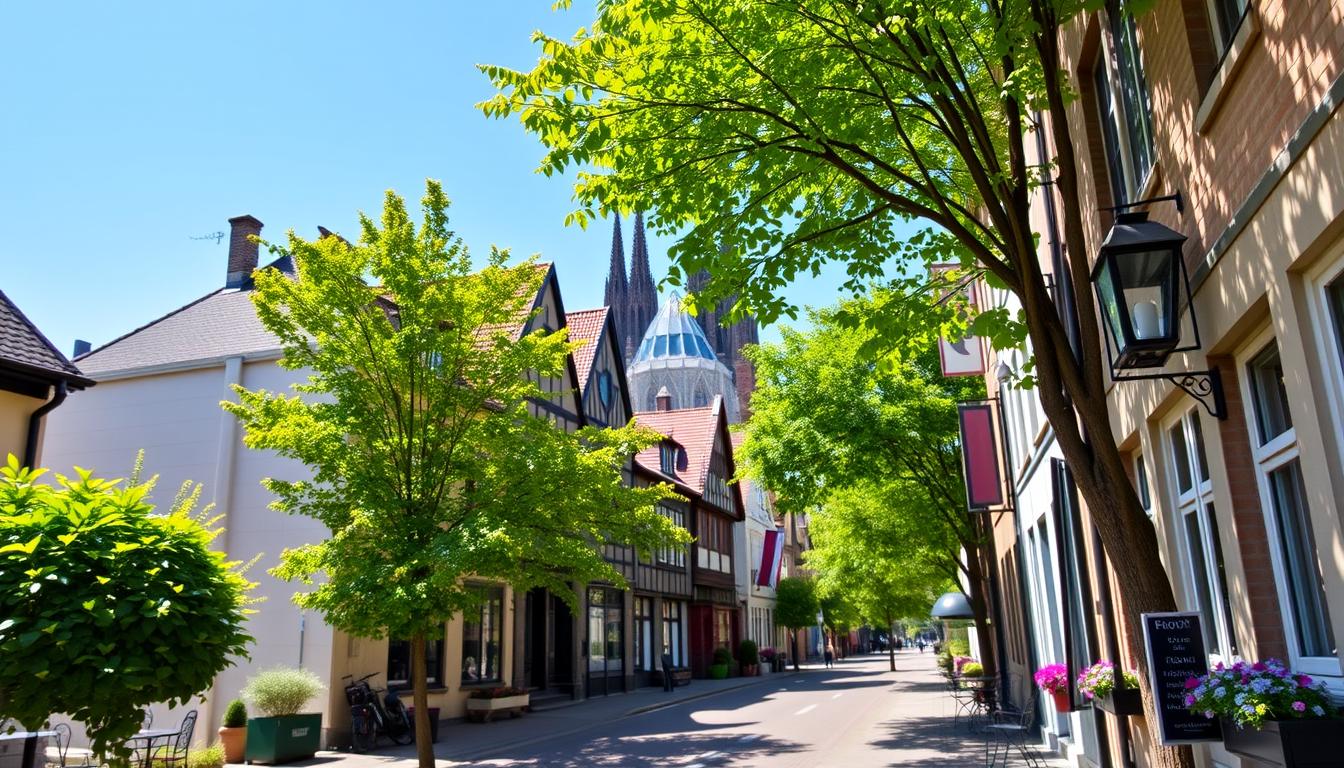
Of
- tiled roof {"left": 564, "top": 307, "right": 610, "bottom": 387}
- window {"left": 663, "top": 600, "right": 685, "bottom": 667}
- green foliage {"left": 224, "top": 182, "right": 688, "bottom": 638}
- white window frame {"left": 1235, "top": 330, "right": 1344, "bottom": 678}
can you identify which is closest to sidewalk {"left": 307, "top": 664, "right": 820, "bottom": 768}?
green foliage {"left": 224, "top": 182, "right": 688, "bottom": 638}

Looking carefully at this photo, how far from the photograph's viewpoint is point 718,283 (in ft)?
21.4

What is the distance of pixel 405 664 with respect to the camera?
20531mm

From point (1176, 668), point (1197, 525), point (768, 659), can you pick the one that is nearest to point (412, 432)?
point (1197, 525)

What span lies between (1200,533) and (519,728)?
56.2ft

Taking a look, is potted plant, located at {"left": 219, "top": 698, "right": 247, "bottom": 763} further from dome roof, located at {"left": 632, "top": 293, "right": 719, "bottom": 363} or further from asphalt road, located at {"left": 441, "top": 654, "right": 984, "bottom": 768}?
dome roof, located at {"left": 632, "top": 293, "right": 719, "bottom": 363}

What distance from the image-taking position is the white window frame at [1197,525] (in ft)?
19.4

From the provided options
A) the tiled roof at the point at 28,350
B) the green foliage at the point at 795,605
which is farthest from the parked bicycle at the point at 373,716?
the green foliage at the point at 795,605

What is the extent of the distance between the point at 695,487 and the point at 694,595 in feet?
15.9

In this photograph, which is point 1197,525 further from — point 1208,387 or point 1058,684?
point 1058,684

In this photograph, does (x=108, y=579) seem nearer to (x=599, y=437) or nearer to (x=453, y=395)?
(x=453, y=395)

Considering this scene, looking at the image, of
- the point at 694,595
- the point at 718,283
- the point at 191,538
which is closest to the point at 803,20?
the point at 718,283

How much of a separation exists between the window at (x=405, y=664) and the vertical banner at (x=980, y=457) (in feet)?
35.2

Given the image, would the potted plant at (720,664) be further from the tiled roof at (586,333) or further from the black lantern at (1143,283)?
the black lantern at (1143,283)

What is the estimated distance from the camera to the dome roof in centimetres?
11094
